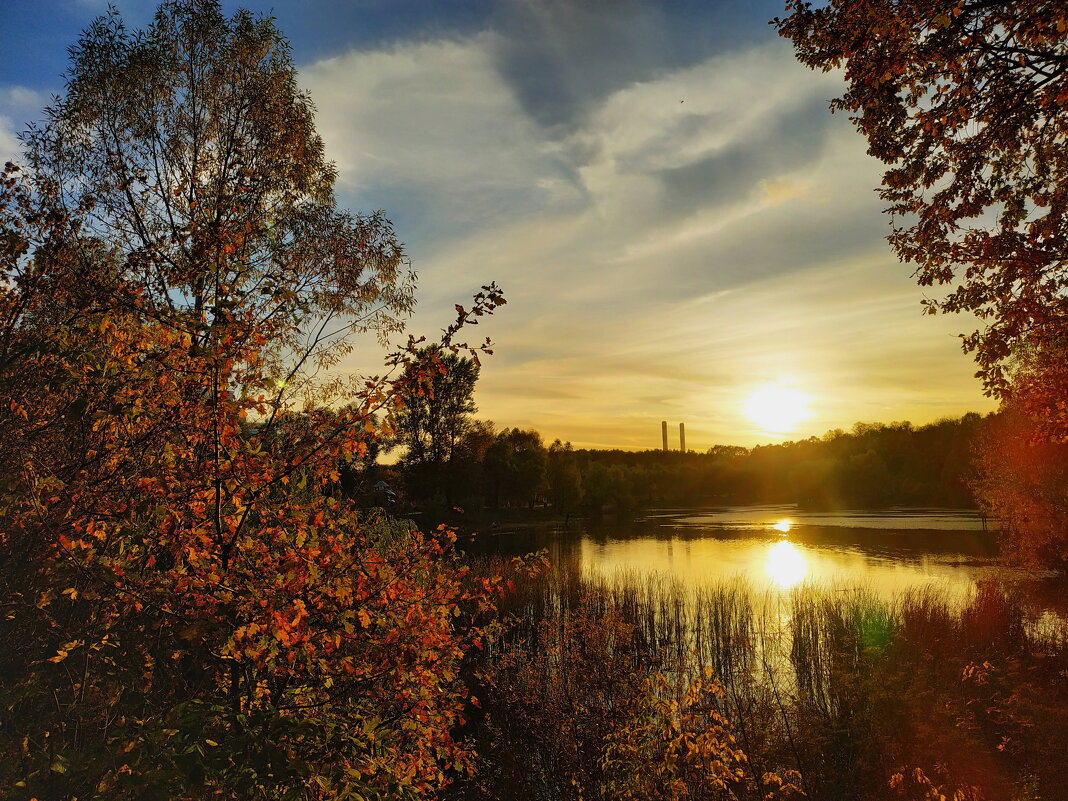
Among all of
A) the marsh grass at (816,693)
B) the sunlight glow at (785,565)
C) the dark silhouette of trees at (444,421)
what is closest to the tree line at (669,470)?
the dark silhouette of trees at (444,421)

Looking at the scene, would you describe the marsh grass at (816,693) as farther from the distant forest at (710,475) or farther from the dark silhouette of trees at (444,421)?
the dark silhouette of trees at (444,421)

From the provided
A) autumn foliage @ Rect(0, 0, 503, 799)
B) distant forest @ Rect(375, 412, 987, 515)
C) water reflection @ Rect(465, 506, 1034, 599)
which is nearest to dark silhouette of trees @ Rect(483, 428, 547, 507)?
distant forest @ Rect(375, 412, 987, 515)

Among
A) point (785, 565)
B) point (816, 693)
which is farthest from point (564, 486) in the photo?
point (816, 693)

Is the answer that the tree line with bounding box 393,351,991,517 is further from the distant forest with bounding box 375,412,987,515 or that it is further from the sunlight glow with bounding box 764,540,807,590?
the sunlight glow with bounding box 764,540,807,590

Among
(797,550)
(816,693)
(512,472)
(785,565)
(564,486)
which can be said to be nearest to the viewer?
(816,693)

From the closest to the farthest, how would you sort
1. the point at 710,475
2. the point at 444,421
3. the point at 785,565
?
1. the point at 785,565
2. the point at 444,421
3. the point at 710,475

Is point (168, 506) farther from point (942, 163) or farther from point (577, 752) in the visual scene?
point (942, 163)

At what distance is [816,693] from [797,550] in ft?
88.8

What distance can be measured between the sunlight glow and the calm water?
4cm

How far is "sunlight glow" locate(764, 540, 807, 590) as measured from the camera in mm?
26062

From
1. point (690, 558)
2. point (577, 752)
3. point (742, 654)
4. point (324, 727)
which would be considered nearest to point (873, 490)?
point (690, 558)

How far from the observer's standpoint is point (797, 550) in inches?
1486

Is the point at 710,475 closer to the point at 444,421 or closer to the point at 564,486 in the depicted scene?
the point at 564,486

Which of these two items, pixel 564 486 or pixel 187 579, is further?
pixel 564 486
